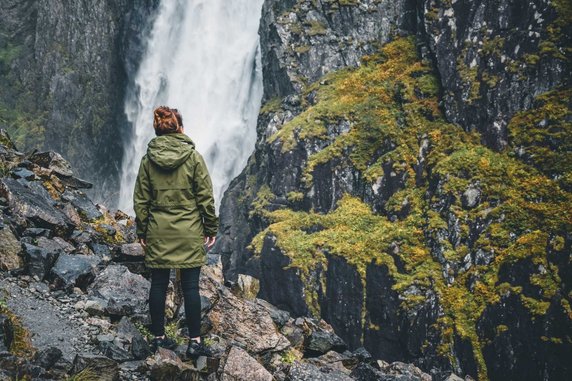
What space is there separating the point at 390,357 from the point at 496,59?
11.7m

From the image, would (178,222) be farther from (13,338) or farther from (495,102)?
(495,102)

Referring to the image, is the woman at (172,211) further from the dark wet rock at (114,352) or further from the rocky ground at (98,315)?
the rocky ground at (98,315)

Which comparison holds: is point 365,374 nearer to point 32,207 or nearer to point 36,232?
point 36,232

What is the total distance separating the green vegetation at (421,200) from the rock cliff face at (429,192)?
55 millimetres

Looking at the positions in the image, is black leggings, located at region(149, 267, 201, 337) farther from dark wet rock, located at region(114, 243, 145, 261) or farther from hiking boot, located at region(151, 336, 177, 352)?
dark wet rock, located at region(114, 243, 145, 261)

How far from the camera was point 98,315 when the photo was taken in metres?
6.04

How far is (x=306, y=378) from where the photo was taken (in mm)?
6723

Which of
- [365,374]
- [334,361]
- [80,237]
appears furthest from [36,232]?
[365,374]

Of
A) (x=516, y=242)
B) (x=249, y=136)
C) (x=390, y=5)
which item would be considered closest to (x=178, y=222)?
(x=516, y=242)

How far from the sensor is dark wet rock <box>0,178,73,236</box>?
298 inches

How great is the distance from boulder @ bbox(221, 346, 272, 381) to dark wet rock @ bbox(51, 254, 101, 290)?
239 centimetres

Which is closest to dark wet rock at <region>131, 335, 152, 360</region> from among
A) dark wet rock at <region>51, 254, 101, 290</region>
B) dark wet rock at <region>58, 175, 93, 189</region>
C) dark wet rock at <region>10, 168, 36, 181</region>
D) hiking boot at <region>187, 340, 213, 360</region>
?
hiking boot at <region>187, 340, 213, 360</region>

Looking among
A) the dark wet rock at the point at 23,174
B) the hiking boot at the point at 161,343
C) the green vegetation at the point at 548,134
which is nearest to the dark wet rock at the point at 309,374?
the hiking boot at the point at 161,343

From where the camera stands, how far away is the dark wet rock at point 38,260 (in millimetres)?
6441
